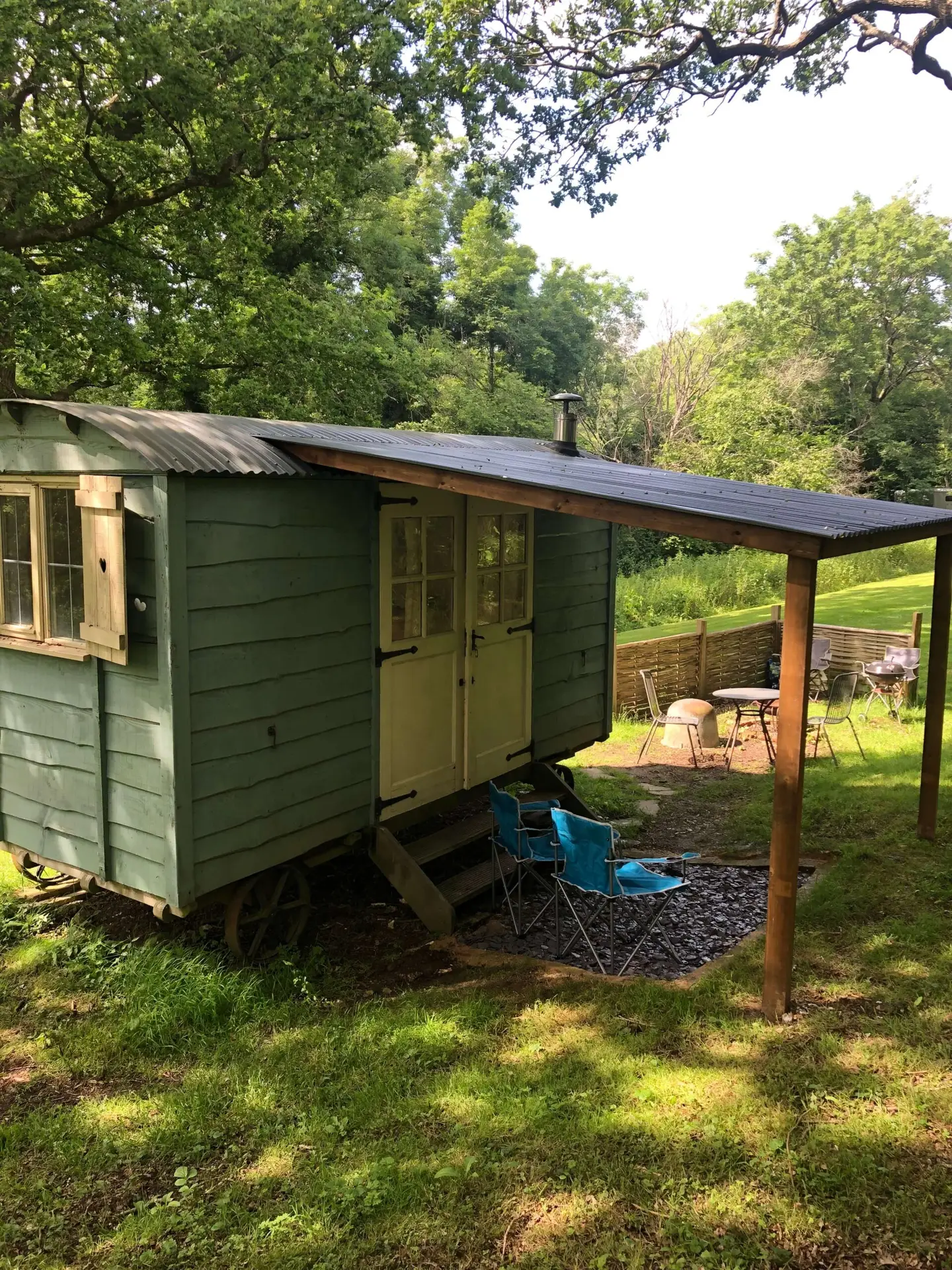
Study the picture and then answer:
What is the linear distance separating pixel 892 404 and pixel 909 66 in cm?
2165

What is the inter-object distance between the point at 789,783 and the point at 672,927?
7.14 ft

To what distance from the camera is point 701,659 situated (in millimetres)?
11320

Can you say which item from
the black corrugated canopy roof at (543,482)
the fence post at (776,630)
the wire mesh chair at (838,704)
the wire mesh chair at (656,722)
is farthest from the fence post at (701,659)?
the black corrugated canopy roof at (543,482)

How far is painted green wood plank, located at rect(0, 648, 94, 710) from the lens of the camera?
4.73 metres

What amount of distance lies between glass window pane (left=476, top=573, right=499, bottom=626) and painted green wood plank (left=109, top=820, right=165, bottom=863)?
2.70 metres

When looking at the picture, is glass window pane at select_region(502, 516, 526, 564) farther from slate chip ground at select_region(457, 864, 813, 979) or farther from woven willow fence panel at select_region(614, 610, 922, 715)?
woven willow fence panel at select_region(614, 610, 922, 715)

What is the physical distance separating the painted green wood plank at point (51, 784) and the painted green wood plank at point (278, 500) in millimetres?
1588

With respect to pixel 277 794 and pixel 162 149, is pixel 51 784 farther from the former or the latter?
pixel 162 149

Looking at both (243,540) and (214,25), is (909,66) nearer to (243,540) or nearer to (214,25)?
(214,25)

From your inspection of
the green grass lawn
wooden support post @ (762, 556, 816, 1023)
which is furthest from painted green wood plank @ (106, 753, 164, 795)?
wooden support post @ (762, 556, 816, 1023)

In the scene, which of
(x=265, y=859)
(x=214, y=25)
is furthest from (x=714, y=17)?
(x=265, y=859)

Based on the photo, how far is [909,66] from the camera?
40.6 ft

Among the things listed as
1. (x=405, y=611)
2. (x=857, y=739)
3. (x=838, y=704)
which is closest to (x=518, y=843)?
(x=405, y=611)

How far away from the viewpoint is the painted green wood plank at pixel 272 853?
455cm
